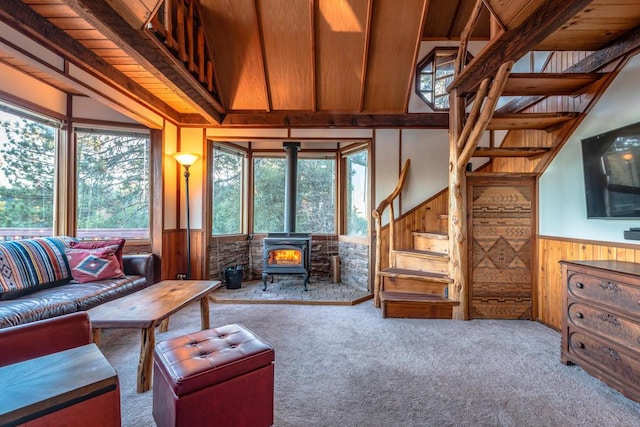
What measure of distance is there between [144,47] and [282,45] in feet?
6.06

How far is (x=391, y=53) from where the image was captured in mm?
3945

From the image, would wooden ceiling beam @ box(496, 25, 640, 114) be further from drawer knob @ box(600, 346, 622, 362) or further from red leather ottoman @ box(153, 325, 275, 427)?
red leather ottoman @ box(153, 325, 275, 427)

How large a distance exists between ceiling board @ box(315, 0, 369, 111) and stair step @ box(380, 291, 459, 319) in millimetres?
2853

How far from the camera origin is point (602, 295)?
6.89 feet

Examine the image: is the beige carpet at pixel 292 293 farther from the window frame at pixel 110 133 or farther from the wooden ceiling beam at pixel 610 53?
the wooden ceiling beam at pixel 610 53

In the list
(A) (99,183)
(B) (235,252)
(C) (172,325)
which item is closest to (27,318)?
(C) (172,325)

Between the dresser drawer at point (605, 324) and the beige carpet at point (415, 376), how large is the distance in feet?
1.22

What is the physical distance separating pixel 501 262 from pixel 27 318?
4.50 m

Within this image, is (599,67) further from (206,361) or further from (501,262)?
(206,361)

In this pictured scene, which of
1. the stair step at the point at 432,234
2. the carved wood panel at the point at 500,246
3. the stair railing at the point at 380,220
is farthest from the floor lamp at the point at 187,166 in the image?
the carved wood panel at the point at 500,246

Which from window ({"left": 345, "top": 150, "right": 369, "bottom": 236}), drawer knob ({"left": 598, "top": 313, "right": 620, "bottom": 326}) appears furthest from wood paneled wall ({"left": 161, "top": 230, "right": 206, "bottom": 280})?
drawer knob ({"left": 598, "top": 313, "right": 620, "bottom": 326})

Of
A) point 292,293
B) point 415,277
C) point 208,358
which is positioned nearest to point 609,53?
point 415,277

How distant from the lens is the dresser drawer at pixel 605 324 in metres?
1.92

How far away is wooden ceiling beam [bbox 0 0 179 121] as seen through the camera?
2.10 metres
